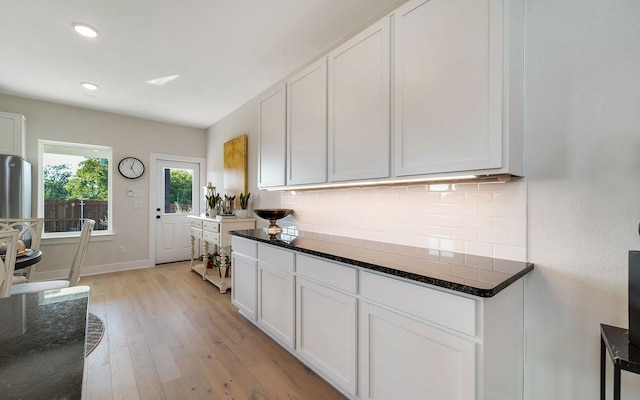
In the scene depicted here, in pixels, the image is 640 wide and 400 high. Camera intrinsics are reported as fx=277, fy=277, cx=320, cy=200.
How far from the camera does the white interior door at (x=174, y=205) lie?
199 inches

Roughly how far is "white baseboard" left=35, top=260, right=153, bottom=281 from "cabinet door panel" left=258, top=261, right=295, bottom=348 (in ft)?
11.4

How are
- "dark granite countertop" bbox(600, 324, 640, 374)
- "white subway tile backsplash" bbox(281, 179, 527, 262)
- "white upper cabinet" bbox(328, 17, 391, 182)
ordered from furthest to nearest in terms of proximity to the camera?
"white upper cabinet" bbox(328, 17, 391, 182), "white subway tile backsplash" bbox(281, 179, 527, 262), "dark granite countertop" bbox(600, 324, 640, 374)

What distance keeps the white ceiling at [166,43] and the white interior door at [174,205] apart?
1611 millimetres

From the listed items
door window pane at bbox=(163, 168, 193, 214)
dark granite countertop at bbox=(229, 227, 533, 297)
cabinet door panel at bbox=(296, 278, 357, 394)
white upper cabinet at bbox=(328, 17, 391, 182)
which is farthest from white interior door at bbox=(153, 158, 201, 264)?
white upper cabinet at bbox=(328, 17, 391, 182)

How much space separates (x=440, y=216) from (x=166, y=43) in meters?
2.79

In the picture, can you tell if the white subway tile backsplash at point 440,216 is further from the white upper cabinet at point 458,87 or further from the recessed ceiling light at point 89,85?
the recessed ceiling light at point 89,85

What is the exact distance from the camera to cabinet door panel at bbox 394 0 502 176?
130 cm

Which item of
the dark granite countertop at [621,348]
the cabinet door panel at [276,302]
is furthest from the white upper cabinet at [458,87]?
the cabinet door panel at [276,302]

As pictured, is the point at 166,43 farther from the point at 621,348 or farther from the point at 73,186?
the point at 621,348

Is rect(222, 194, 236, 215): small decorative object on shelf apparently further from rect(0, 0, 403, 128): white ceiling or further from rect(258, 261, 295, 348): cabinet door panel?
rect(258, 261, 295, 348): cabinet door panel

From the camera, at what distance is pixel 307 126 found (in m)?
2.40

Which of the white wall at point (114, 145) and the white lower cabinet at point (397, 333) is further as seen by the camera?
the white wall at point (114, 145)

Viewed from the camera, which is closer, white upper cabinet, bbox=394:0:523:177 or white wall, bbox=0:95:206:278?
white upper cabinet, bbox=394:0:523:177

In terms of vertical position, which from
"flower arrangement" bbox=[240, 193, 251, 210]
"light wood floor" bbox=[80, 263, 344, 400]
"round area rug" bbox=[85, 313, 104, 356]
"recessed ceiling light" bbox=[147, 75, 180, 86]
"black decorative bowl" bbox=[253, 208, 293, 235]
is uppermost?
"recessed ceiling light" bbox=[147, 75, 180, 86]
